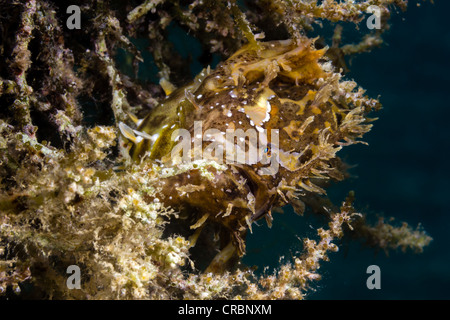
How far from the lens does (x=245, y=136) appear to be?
2.26 m

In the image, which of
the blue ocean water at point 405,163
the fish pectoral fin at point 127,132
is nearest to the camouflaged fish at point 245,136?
the fish pectoral fin at point 127,132

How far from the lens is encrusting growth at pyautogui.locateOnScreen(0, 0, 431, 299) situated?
66.8 inches

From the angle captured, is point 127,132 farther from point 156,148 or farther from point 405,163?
point 405,163

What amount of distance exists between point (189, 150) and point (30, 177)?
99 cm

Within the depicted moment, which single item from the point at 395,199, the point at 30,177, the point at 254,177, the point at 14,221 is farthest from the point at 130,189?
the point at 395,199

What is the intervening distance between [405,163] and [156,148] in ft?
25.0

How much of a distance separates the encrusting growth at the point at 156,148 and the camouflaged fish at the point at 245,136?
12 mm

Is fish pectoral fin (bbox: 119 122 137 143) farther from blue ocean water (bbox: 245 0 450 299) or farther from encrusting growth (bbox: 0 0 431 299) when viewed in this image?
blue ocean water (bbox: 245 0 450 299)

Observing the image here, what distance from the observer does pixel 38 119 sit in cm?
243

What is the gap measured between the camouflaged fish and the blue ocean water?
7.34ft

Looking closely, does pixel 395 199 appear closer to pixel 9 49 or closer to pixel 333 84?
pixel 333 84

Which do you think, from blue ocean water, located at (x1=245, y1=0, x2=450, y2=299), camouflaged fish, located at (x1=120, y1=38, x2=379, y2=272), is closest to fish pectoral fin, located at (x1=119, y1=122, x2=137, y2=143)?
camouflaged fish, located at (x1=120, y1=38, x2=379, y2=272)

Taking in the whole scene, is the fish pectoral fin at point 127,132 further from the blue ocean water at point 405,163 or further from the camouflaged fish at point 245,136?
the blue ocean water at point 405,163

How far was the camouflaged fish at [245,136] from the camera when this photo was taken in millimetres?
2121
